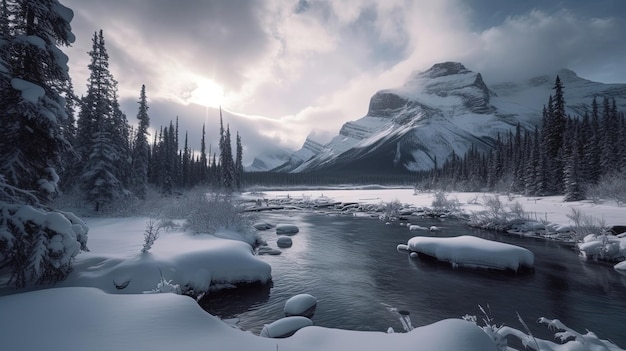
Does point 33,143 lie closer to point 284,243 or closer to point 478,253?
point 284,243

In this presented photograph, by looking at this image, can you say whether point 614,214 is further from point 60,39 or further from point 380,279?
point 60,39

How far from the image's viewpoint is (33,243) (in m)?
6.62

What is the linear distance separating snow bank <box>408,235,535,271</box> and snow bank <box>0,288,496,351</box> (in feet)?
35.3

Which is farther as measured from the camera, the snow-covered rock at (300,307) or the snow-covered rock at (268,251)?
the snow-covered rock at (268,251)

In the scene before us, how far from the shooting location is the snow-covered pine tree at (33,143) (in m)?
6.72

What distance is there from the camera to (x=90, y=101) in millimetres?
24391

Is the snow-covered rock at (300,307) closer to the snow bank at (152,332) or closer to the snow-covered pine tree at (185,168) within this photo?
the snow bank at (152,332)

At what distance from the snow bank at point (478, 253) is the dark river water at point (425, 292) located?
0.56 meters

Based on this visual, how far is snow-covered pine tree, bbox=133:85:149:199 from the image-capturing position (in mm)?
35625

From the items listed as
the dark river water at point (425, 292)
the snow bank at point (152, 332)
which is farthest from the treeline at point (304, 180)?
the snow bank at point (152, 332)

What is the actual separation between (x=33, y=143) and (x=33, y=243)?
10.1ft

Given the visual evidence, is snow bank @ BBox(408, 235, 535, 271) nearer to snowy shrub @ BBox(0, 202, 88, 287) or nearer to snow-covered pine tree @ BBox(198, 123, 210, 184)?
snowy shrub @ BBox(0, 202, 88, 287)

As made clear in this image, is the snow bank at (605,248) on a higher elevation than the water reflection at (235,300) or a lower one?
higher

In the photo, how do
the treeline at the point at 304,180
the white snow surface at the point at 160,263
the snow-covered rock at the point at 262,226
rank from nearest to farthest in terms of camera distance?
the white snow surface at the point at 160,263, the snow-covered rock at the point at 262,226, the treeline at the point at 304,180
